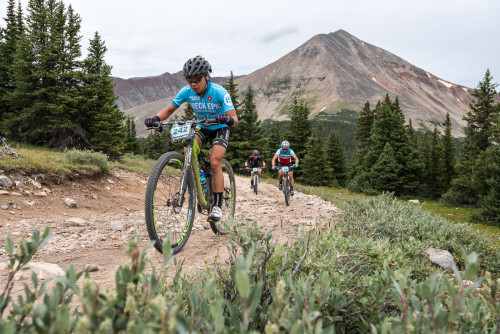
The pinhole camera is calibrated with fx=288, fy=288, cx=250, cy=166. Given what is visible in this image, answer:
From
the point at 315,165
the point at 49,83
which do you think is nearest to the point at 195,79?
the point at 49,83

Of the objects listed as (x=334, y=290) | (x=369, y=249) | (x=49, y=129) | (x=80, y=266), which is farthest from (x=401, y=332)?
(x=49, y=129)

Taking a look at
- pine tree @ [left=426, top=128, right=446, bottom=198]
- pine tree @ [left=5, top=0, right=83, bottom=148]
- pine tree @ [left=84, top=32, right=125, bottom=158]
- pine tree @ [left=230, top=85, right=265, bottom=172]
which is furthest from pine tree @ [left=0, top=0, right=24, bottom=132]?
pine tree @ [left=426, top=128, right=446, bottom=198]

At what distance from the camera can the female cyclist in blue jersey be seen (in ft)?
15.0

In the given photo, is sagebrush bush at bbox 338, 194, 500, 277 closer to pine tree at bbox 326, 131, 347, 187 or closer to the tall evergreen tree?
the tall evergreen tree

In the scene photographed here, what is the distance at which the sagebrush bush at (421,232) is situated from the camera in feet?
17.6

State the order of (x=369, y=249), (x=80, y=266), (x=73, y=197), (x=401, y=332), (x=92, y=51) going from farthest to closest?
1. (x=92, y=51)
2. (x=73, y=197)
3. (x=80, y=266)
4. (x=369, y=249)
5. (x=401, y=332)

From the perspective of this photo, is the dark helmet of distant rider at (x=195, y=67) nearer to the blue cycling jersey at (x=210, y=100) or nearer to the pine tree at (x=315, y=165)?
the blue cycling jersey at (x=210, y=100)

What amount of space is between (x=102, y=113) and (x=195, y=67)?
67.2 feet

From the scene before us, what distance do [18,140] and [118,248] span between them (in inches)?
936

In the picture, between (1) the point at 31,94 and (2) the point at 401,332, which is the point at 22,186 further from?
(1) the point at 31,94

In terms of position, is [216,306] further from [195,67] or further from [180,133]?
[195,67]

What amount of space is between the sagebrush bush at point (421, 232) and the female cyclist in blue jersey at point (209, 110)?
244cm

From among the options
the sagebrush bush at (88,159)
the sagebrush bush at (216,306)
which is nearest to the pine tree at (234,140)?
the sagebrush bush at (88,159)

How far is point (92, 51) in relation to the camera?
82.8 feet
